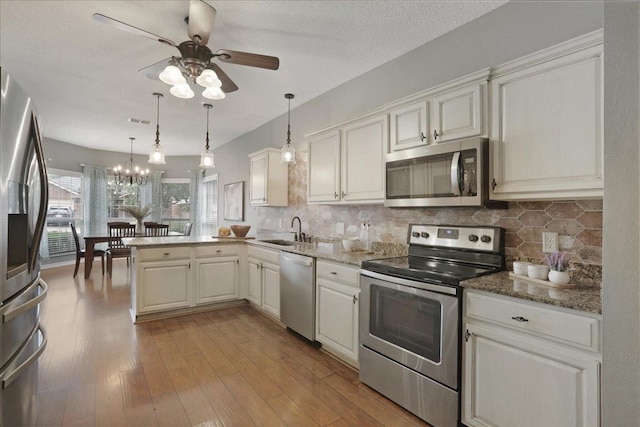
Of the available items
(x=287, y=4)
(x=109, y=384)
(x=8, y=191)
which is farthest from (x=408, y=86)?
(x=109, y=384)

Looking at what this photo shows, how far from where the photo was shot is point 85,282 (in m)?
5.25

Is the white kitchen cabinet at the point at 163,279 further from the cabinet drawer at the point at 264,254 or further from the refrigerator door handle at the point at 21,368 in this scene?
the refrigerator door handle at the point at 21,368

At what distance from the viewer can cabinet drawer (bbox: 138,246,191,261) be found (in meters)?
3.40

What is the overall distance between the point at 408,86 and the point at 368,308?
195 cm

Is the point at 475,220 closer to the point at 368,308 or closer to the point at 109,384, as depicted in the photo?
the point at 368,308

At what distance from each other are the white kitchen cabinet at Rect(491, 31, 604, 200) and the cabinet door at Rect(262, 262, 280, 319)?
2267mm

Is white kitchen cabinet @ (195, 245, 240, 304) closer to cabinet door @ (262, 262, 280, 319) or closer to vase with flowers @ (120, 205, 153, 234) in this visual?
cabinet door @ (262, 262, 280, 319)

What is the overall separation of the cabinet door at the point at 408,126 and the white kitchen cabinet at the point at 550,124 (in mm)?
481

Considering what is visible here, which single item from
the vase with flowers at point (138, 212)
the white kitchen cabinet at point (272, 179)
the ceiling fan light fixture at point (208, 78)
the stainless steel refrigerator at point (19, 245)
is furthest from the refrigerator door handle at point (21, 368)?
the vase with flowers at point (138, 212)

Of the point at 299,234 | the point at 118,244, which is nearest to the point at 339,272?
the point at 299,234

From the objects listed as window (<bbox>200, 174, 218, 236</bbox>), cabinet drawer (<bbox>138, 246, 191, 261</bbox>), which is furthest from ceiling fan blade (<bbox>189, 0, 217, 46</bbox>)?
window (<bbox>200, 174, 218, 236</bbox>)

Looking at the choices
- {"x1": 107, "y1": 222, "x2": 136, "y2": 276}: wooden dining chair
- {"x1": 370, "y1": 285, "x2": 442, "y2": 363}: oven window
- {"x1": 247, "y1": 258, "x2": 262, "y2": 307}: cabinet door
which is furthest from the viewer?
{"x1": 107, "y1": 222, "x2": 136, "y2": 276}: wooden dining chair

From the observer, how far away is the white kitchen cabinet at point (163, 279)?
3391 mm

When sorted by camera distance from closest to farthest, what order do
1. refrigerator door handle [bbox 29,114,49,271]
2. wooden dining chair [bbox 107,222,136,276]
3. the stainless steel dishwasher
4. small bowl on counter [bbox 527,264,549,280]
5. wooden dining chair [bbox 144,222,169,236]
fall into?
refrigerator door handle [bbox 29,114,49,271]
small bowl on counter [bbox 527,264,549,280]
the stainless steel dishwasher
wooden dining chair [bbox 107,222,136,276]
wooden dining chair [bbox 144,222,169,236]
